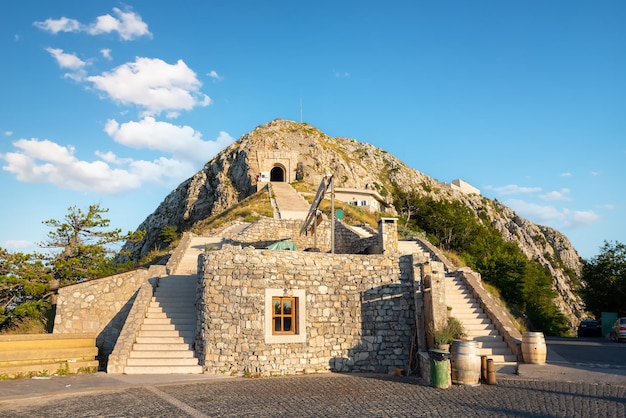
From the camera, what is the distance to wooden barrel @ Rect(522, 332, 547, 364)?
13750 millimetres

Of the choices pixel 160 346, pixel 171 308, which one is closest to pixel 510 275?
pixel 171 308

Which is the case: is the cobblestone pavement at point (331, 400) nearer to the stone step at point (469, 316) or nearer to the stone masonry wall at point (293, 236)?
the stone step at point (469, 316)

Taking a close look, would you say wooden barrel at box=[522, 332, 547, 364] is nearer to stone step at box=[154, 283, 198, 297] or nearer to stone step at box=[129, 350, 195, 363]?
stone step at box=[129, 350, 195, 363]

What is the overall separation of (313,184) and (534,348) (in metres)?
44.0

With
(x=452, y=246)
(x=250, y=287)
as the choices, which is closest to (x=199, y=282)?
(x=250, y=287)

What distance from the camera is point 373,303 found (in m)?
15.0

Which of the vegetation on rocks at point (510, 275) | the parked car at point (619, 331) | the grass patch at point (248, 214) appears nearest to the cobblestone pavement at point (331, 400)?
the parked car at point (619, 331)

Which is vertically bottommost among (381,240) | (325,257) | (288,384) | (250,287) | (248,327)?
(288,384)

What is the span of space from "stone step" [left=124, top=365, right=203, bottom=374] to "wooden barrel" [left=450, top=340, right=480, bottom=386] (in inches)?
276

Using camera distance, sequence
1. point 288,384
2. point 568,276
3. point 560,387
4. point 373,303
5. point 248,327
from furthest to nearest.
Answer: point 568,276, point 373,303, point 248,327, point 288,384, point 560,387

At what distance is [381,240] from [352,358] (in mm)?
8146

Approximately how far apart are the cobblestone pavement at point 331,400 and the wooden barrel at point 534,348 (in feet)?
6.39

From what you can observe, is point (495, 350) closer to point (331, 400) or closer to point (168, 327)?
point (331, 400)

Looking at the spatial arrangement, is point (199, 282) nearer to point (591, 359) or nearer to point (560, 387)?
point (560, 387)
